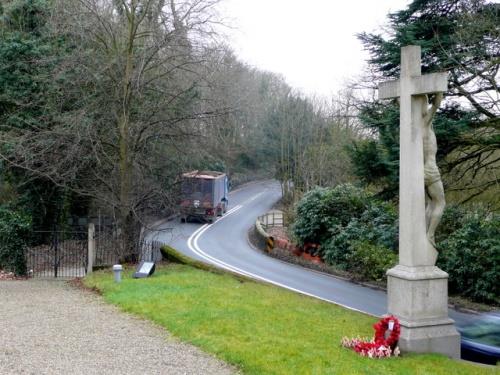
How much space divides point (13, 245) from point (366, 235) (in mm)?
13929

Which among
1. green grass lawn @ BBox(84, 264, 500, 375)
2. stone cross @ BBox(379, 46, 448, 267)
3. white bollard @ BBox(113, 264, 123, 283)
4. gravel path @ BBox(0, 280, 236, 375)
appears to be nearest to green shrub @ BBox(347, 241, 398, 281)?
green grass lawn @ BBox(84, 264, 500, 375)

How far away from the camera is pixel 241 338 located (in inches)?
351

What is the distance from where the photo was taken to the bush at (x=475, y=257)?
55.0 feet

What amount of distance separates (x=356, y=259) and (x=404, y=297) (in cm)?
1412

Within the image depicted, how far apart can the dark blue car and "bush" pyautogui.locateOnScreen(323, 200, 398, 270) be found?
41.3 ft

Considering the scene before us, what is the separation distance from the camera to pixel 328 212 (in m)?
27.7

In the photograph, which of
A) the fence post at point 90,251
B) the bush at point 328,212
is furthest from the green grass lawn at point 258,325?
the bush at point 328,212

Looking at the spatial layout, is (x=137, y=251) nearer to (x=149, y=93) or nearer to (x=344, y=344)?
(x=149, y=93)

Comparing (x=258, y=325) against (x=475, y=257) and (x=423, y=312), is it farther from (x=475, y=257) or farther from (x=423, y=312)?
(x=475, y=257)

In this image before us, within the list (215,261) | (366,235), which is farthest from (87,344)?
(215,261)

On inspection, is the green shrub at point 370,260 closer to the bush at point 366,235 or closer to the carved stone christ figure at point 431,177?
the bush at point 366,235

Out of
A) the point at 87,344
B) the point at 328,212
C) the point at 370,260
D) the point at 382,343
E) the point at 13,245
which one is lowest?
the point at 370,260

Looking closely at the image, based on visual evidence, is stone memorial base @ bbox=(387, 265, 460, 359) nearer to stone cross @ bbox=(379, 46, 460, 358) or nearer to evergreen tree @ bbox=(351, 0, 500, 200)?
stone cross @ bbox=(379, 46, 460, 358)

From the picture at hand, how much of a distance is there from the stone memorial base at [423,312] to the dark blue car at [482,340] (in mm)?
232
